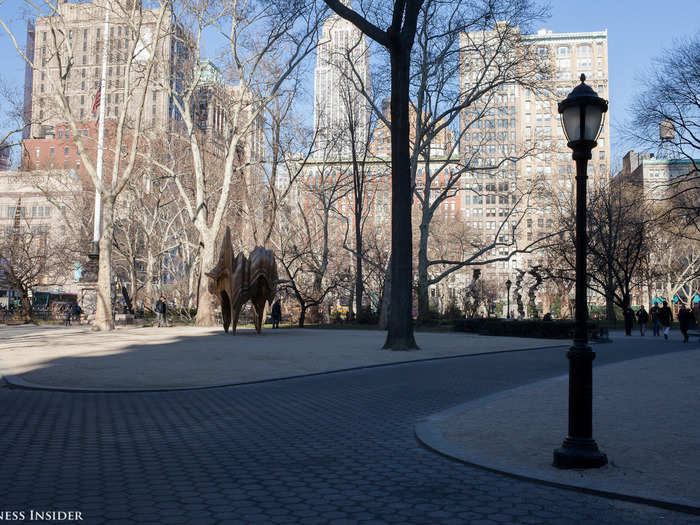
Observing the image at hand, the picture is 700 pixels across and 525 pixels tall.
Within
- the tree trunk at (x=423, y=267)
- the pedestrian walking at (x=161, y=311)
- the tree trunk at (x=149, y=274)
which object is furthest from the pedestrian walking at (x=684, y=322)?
the tree trunk at (x=149, y=274)

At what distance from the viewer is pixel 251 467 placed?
5.65 meters

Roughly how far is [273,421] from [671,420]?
5.12 metres

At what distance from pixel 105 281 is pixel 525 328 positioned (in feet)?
65.4

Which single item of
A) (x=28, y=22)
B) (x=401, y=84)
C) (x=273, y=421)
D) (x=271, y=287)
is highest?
(x=28, y=22)

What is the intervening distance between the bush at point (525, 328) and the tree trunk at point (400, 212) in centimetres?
1093

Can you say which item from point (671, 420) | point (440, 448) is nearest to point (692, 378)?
point (671, 420)

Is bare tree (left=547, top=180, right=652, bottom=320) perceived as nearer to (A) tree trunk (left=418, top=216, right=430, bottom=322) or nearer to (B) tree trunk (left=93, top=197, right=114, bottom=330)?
(A) tree trunk (left=418, top=216, right=430, bottom=322)

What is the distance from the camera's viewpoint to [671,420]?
25.5 ft

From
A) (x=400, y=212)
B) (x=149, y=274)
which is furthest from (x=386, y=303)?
(x=149, y=274)

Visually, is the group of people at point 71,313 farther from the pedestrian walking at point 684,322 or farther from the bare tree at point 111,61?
the pedestrian walking at point 684,322

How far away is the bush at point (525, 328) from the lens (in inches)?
1095

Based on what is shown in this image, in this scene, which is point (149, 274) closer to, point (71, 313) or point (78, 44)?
point (71, 313)

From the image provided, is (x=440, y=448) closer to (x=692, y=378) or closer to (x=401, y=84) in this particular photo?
(x=692, y=378)

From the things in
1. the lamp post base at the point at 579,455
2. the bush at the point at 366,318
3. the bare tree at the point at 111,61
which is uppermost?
the bare tree at the point at 111,61
